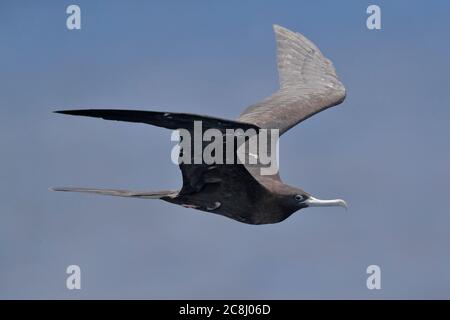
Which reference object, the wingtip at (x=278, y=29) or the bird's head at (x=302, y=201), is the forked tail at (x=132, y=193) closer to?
the bird's head at (x=302, y=201)

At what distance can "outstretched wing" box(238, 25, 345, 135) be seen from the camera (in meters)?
17.4

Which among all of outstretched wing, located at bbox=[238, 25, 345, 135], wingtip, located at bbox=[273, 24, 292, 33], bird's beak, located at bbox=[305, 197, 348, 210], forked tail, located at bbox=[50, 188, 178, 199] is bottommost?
bird's beak, located at bbox=[305, 197, 348, 210]

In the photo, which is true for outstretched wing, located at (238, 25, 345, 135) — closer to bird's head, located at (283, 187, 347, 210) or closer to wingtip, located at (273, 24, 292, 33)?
wingtip, located at (273, 24, 292, 33)

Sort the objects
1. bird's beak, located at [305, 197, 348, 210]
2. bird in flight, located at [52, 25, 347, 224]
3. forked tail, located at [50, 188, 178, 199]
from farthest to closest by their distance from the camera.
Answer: bird's beak, located at [305, 197, 348, 210] < forked tail, located at [50, 188, 178, 199] < bird in flight, located at [52, 25, 347, 224]

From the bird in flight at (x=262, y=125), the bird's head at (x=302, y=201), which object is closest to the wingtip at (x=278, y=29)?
the bird in flight at (x=262, y=125)

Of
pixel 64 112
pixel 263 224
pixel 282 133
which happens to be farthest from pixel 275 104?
pixel 64 112

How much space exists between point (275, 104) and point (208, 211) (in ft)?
11.7

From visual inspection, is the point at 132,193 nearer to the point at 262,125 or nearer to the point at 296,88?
the point at 262,125

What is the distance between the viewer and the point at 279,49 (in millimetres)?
19141

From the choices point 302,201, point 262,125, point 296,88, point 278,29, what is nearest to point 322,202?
point 302,201

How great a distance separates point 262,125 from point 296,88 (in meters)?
1.63

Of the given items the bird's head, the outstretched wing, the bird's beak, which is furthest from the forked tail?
the outstretched wing

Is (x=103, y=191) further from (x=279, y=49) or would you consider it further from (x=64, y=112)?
(x=279, y=49)

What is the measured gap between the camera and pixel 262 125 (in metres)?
17.0
